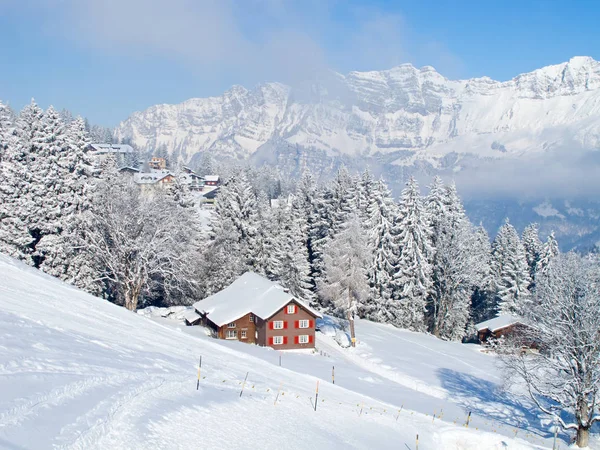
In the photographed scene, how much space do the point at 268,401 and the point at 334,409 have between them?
146 inches

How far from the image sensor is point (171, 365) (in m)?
19.5

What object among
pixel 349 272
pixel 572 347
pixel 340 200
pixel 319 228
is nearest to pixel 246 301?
pixel 349 272

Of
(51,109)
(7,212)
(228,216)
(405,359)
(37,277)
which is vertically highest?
(51,109)

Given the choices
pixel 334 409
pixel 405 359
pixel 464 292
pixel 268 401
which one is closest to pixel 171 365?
pixel 268 401

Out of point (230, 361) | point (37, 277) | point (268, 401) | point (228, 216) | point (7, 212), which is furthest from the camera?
point (228, 216)

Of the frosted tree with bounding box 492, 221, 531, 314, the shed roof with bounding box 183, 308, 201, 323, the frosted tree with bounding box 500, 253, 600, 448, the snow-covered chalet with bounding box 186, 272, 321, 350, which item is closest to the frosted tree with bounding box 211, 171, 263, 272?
the shed roof with bounding box 183, 308, 201, 323

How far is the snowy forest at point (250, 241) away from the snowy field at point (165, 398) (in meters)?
12.1

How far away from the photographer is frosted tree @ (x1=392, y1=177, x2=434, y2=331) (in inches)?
2330

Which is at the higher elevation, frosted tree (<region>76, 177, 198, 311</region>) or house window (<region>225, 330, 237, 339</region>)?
frosted tree (<region>76, 177, 198, 311</region>)

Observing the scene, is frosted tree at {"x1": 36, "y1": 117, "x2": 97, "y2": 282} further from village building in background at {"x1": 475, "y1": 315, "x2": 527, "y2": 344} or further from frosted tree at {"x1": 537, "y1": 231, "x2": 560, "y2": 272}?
frosted tree at {"x1": 537, "y1": 231, "x2": 560, "y2": 272}

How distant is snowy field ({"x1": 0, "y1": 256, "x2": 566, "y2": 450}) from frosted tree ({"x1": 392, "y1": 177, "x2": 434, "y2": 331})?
2197 cm

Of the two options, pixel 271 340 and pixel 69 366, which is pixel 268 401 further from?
pixel 271 340

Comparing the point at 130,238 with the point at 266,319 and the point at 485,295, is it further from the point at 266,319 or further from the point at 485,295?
the point at 485,295

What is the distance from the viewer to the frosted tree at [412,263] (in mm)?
59188
